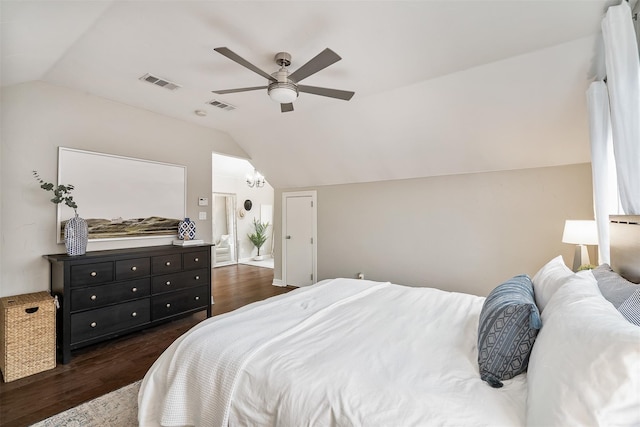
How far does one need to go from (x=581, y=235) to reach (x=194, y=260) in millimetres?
4270

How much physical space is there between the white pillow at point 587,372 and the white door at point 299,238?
4.44m

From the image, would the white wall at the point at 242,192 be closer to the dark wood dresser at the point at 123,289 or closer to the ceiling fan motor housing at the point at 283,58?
the dark wood dresser at the point at 123,289

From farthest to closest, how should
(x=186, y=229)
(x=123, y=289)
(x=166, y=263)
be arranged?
(x=186, y=229) < (x=166, y=263) < (x=123, y=289)

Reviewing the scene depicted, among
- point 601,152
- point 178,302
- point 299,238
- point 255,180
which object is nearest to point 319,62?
point 601,152

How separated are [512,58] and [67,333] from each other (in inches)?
189

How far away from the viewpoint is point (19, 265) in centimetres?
277

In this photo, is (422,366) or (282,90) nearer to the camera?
(422,366)

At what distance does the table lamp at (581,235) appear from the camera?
2645 mm

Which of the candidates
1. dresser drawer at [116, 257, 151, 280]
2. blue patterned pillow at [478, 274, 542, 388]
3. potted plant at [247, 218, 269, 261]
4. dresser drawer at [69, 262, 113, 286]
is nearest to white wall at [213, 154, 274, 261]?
potted plant at [247, 218, 269, 261]

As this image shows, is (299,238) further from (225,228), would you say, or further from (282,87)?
(282,87)

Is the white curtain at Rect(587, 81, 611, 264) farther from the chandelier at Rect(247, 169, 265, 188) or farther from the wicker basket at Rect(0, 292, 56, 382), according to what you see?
the chandelier at Rect(247, 169, 265, 188)

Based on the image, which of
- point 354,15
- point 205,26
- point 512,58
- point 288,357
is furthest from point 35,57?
point 512,58

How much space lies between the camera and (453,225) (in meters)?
4.00

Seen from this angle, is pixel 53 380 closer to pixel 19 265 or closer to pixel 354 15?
pixel 19 265
